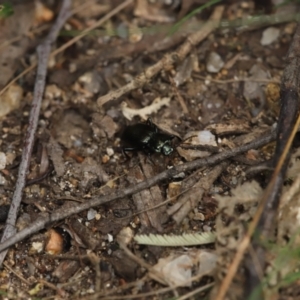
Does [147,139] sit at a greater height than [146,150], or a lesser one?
greater

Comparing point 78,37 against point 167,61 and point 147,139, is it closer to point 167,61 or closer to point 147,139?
point 167,61

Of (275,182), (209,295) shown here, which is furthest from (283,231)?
(209,295)

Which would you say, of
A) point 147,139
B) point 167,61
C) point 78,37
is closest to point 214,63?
point 167,61

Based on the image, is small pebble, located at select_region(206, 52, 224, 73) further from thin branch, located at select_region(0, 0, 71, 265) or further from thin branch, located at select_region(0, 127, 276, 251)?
thin branch, located at select_region(0, 0, 71, 265)

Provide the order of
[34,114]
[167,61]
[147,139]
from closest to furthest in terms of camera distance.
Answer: [147,139] → [34,114] → [167,61]

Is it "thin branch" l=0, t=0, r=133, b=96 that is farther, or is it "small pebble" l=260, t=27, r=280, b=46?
"small pebble" l=260, t=27, r=280, b=46

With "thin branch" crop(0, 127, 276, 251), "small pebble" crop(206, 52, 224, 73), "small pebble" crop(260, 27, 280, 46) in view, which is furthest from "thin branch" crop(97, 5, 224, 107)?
"thin branch" crop(0, 127, 276, 251)

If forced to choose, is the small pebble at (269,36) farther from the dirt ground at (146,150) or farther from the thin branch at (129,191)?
the thin branch at (129,191)

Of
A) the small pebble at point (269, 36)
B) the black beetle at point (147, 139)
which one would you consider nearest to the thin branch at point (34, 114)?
the black beetle at point (147, 139)
